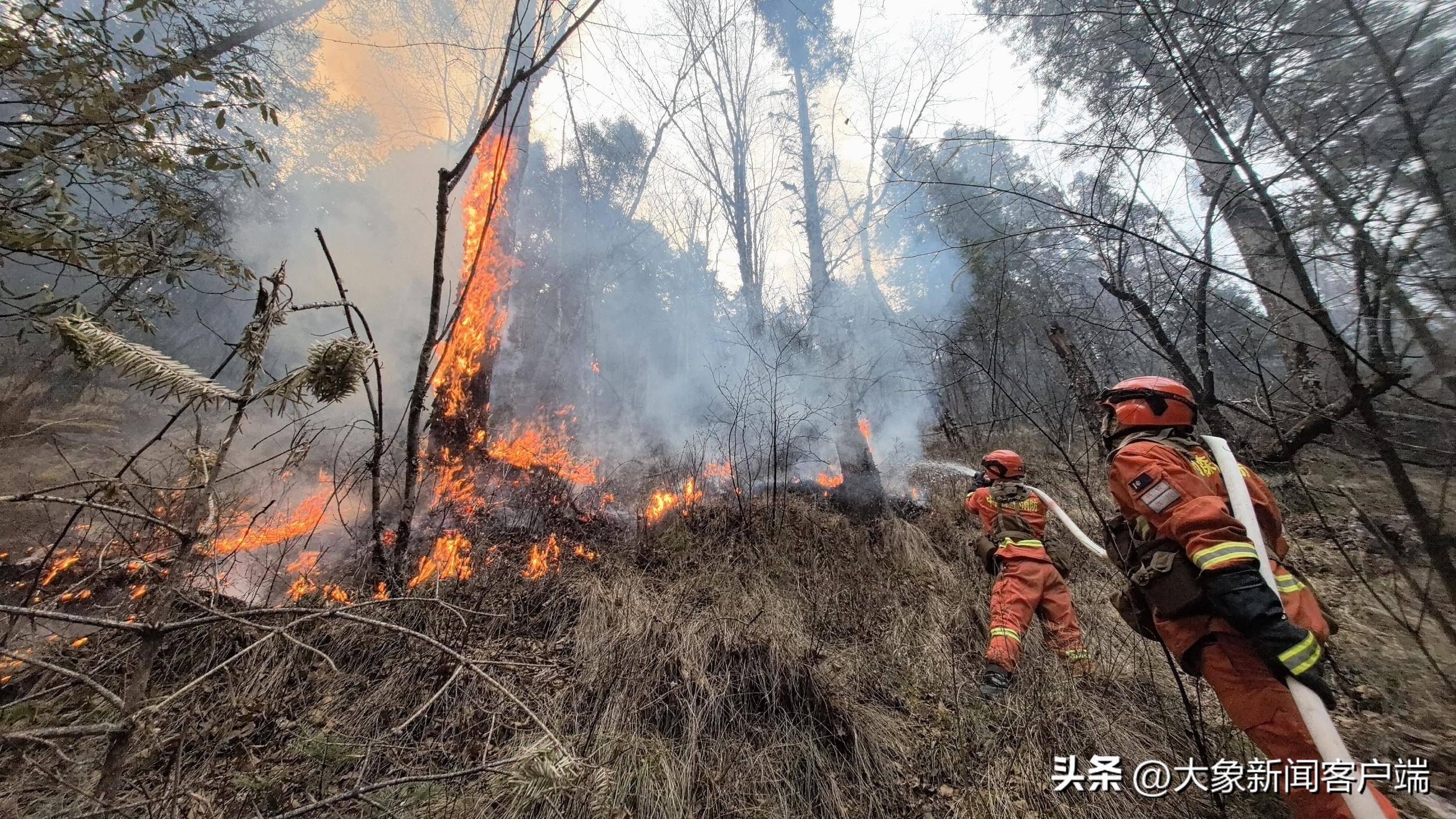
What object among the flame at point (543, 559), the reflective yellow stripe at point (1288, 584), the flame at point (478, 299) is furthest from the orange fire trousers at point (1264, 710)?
the flame at point (478, 299)

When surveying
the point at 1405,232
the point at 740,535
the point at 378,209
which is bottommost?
the point at 740,535

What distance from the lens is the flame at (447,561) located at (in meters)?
3.79

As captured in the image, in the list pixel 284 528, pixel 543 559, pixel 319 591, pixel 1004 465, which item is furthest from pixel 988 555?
pixel 284 528

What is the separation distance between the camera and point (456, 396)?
6047 millimetres

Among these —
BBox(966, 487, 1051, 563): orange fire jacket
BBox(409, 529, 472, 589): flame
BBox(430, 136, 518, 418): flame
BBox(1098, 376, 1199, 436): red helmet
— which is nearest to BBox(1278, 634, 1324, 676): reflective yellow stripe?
BBox(1098, 376, 1199, 436): red helmet

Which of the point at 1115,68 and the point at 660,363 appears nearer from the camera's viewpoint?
the point at 1115,68

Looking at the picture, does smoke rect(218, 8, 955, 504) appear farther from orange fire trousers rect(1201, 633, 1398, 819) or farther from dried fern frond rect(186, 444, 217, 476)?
dried fern frond rect(186, 444, 217, 476)

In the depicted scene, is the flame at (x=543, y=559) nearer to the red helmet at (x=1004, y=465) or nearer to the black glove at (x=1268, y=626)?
the red helmet at (x=1004, y=465)

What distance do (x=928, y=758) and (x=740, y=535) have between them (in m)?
2.97

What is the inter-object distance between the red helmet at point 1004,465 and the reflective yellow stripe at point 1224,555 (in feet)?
7.00

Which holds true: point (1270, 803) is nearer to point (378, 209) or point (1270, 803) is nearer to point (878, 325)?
point (878, 325)

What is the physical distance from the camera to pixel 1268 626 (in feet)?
6.82

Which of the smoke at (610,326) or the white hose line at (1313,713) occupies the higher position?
the smoke at (610,326)

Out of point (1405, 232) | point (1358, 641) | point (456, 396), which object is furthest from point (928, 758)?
point (456, 396)
